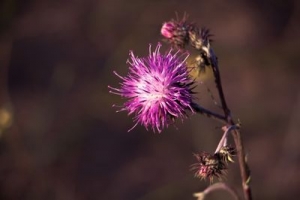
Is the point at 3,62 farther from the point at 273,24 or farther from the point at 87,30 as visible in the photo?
the point at 273,24

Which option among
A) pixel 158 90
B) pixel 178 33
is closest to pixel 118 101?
pixel 178 33

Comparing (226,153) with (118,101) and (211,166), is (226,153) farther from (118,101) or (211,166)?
(118,101)

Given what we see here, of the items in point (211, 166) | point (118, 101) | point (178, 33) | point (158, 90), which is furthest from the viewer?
point (118, 101)

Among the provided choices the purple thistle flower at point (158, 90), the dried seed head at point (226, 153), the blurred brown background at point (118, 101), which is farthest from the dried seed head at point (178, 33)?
the blurred brown background at point (118, 101)

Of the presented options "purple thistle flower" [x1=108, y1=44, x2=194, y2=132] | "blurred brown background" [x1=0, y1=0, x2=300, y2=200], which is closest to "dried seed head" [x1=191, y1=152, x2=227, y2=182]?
"purple thistle flower" [x1=108, y1=44, x2=194, y2=132]

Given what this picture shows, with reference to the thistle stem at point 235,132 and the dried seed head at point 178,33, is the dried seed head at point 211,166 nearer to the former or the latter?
the thistle stem at point 235,132

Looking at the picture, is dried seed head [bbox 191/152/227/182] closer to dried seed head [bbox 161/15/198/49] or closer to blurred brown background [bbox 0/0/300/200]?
dried seed head [bbox 161/15/198/49]
